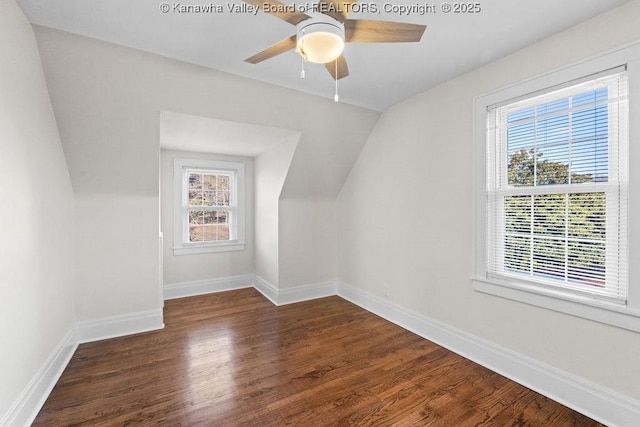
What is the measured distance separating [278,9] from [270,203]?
2.88 metres

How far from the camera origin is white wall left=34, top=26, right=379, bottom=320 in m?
2.06

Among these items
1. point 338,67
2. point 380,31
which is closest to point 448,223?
point 338,67

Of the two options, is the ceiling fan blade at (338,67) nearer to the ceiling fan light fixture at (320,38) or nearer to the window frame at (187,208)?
the ceiling fan light fixture at (320,38)

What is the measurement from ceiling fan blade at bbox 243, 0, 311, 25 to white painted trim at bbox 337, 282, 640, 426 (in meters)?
2.62

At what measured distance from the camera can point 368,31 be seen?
1395mm

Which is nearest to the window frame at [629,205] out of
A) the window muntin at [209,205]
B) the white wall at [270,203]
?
the white wall at [270,203]

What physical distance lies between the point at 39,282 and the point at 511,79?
3.61 metres

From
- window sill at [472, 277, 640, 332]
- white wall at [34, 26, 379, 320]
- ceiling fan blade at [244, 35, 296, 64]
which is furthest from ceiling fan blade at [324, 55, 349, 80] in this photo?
window sill at [472, 277, 640, 332]

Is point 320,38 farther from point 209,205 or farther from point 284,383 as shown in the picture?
point 209,205

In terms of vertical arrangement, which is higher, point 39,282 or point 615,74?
point 615,74

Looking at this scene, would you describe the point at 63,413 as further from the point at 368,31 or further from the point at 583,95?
the point at 583,95

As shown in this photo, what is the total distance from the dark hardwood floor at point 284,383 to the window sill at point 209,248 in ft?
4.15

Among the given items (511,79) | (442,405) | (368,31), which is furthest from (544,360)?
(368,31)

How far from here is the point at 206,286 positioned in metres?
4.17
